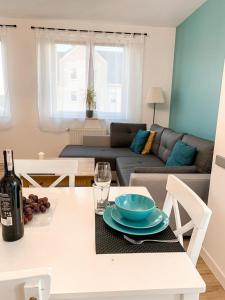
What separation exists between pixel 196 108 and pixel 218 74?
2.11ft

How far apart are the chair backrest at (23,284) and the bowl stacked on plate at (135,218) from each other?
43cm

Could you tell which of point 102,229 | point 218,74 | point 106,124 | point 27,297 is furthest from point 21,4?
point 27,297

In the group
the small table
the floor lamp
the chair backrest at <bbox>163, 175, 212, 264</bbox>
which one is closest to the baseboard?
the chair backrest at <bbox>163, 175, 212, 264</bbox>

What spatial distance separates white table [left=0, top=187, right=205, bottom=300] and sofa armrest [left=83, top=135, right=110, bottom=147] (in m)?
3.13

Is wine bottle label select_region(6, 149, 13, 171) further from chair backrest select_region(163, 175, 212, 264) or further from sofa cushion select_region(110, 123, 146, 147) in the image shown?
sofa cushion select_region(110, 123, 146, 147)

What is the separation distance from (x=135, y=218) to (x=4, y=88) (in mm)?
3894

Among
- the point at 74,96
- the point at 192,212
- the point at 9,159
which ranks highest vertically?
the point at 74,96

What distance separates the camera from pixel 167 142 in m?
3.02

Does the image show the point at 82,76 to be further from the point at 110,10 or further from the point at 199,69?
the point at 199,69

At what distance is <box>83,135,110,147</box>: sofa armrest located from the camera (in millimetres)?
3984

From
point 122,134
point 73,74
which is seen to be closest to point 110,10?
point 73,74

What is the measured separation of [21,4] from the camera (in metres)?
3.26

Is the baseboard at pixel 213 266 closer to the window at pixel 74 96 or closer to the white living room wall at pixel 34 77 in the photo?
the white living room wall at pixel 34 77

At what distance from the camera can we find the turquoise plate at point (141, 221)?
863mm
